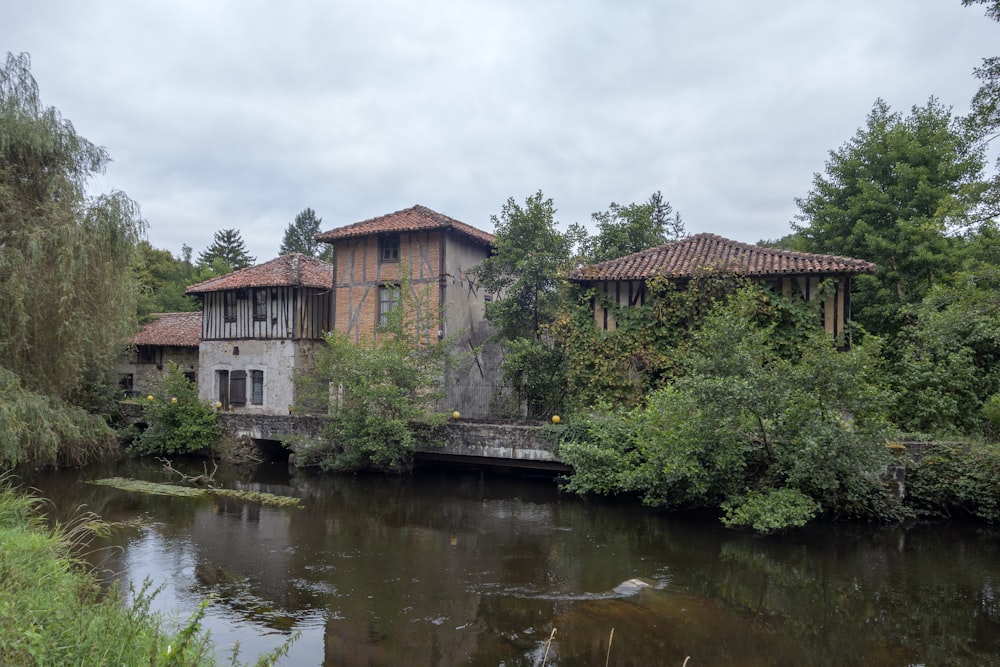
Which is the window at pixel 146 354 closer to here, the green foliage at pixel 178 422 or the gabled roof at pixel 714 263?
the green foliage at pixel 178 422

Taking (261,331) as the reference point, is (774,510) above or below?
below

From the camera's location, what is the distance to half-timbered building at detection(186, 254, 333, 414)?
22.1m

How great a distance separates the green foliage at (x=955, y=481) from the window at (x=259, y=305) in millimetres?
20166

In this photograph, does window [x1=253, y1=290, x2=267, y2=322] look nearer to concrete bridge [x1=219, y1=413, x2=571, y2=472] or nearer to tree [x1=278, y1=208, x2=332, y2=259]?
concrete bridge [x1=219, y1=413, x2=571, y2=472]

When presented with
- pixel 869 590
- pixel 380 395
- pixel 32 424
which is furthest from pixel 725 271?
pixel 32 424

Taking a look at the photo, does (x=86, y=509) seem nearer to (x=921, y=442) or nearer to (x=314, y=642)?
(x=314, y=642)

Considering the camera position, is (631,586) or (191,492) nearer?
(631,586)

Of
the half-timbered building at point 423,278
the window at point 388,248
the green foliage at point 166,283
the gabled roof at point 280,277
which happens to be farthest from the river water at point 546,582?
the green foliage at point 166,283

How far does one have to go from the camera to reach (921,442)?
1225 cm

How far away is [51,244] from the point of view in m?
→ 11.3

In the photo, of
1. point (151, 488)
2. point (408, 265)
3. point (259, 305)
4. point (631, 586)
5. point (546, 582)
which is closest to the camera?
point (631, 586)

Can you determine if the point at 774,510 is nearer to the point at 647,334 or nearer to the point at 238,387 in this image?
the point at 647,334

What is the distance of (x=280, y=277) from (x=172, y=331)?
7.17m

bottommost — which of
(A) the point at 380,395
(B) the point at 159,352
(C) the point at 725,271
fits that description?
(A) the point at 380,395
